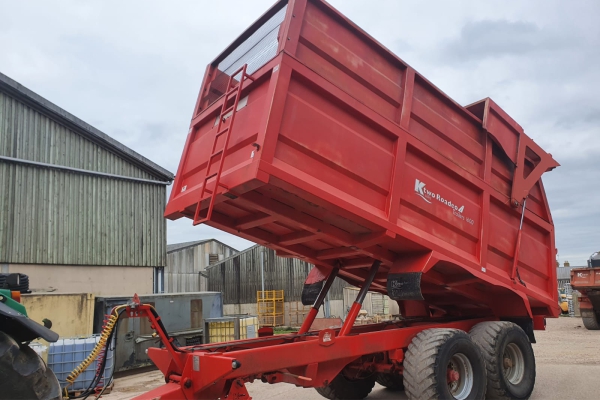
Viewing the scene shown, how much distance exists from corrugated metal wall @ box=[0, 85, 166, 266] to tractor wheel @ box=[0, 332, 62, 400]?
40.2ft

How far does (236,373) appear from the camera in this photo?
4176 mm

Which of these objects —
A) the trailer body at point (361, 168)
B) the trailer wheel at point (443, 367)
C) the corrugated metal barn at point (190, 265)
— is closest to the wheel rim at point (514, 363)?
the trailer body at point (361, 168)

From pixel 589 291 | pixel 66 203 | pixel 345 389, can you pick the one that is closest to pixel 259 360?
pixel 345 389

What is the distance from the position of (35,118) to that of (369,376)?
43.9 ft

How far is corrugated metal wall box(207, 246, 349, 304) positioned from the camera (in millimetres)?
29016

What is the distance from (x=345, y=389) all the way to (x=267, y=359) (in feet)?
8.99

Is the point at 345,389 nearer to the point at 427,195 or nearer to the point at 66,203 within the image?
the point at 427,195

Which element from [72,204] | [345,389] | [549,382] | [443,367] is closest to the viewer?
[443,367]

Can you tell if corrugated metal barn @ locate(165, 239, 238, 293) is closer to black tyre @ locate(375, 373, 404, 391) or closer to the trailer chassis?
black tyre @ locate(375, 373, 404, 391)

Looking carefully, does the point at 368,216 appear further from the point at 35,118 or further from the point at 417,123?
the point at 35,118

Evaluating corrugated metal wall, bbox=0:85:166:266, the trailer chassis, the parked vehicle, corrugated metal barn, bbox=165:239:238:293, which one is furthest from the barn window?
the trailer chassis

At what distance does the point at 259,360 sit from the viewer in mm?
4340

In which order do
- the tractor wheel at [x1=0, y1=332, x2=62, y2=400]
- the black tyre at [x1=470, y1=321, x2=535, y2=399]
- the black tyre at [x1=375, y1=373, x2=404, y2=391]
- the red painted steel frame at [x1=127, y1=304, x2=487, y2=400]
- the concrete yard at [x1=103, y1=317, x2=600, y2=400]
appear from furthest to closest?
1. the black tyre at [x1=375, y1=373, x2=404, y2=391]
2. the concrete yard at [x1=103, y1=317, x2=600, y2=400]
3. the black tyre at [x1=470, y1=321, x2=535, y2=399]
4. the red painted steel frame at [x1=127, y1=304, x2=487, y2=400]
5. the tractor wheel at [x1=0, y1=332, x2=62, y2=400]

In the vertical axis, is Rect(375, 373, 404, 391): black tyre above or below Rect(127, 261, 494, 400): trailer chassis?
below
